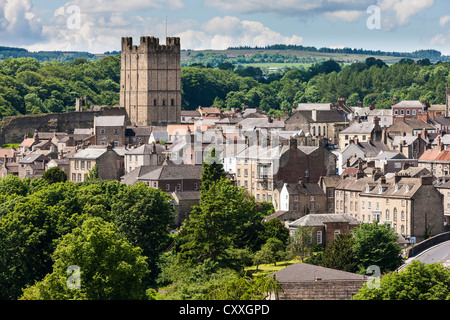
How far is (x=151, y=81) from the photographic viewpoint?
13312cm

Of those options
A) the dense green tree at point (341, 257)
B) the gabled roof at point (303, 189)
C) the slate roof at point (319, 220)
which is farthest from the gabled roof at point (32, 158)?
the dense green tree at point (341, 257)

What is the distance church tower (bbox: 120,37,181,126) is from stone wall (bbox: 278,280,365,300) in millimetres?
88570

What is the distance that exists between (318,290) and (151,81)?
9140cm

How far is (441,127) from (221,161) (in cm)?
4409

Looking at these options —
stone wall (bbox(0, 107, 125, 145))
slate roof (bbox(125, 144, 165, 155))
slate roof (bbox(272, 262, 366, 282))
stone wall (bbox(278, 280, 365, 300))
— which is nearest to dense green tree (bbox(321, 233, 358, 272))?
slate roof (bbox(272, 262, 366, 282))

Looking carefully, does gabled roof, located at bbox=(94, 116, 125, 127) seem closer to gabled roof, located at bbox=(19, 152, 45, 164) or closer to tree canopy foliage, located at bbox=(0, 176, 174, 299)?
gabled roof, located at bbox=(19, 152, 45, 164)

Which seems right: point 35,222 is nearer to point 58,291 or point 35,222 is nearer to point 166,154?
point 58,291

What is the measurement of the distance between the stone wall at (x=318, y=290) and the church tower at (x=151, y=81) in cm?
8857

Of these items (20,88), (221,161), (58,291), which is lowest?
(58,291)

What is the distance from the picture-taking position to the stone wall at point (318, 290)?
4362 centimetres

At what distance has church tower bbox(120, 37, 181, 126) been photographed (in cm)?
13262

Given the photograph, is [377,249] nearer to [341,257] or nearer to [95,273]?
[341,257]
